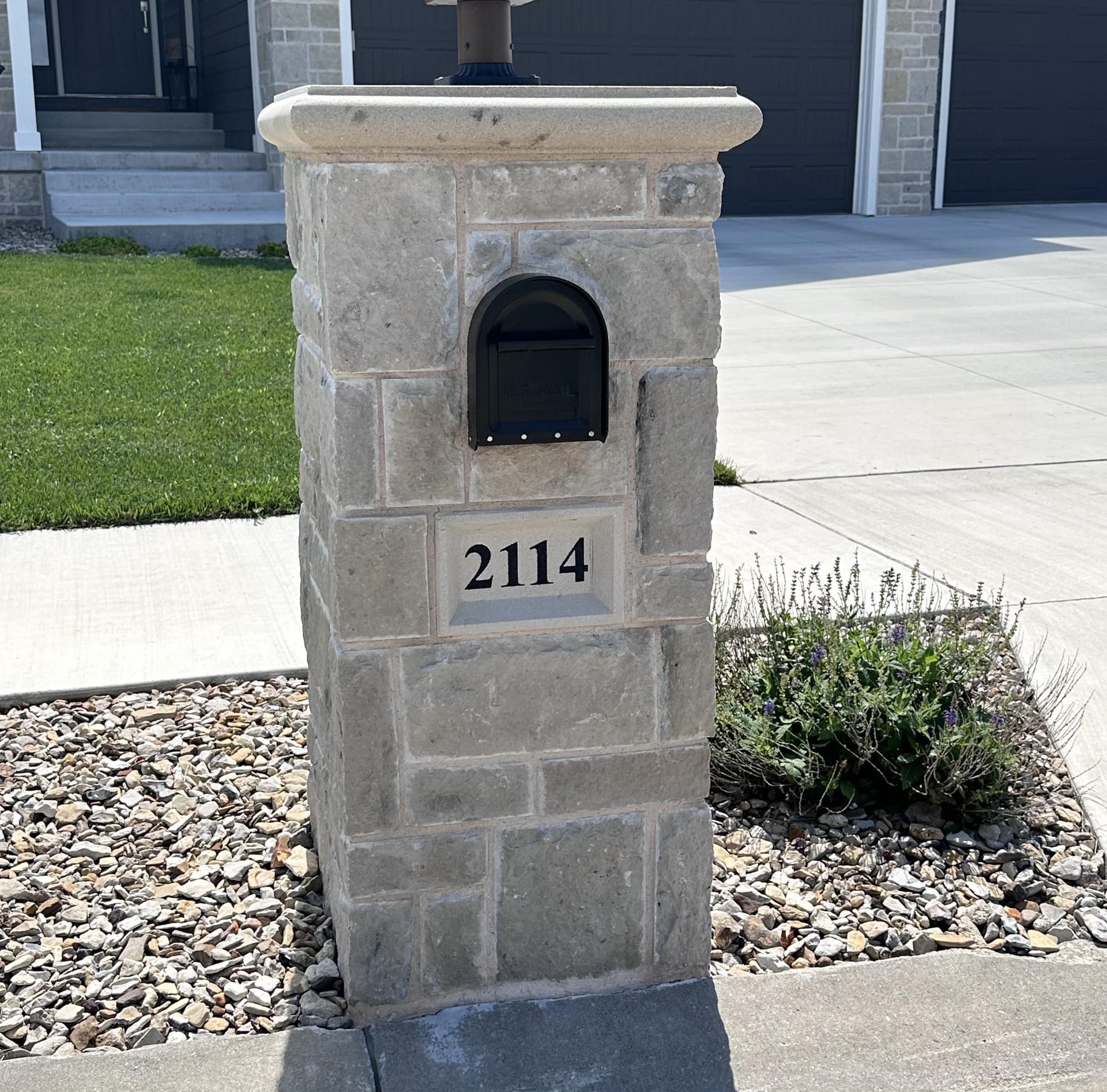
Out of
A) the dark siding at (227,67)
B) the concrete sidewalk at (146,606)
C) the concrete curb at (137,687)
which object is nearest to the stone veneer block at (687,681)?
the concrete curb at (137,687)

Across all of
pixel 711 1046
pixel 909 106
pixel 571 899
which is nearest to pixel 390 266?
pixel 571 899

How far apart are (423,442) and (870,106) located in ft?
54.1

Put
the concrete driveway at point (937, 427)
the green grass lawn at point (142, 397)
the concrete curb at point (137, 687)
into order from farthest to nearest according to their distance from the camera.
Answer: the green grass lawn at point (142, 397), the concrete driveway at point (937, 427), the concrete curb at point (137, 687)

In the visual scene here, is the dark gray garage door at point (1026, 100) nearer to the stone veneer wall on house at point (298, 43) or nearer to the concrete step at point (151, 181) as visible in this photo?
the stone veneer wall on house at point (298, 43)

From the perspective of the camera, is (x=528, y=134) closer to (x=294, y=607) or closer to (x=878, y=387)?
(x=294, y=607)

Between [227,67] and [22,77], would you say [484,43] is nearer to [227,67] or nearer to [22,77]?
[22,77]

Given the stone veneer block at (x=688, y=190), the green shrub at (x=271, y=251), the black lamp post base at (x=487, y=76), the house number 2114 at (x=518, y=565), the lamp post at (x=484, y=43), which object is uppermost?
the lamp post at (x=484, y=43)

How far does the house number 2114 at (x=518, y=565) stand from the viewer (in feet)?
8.58

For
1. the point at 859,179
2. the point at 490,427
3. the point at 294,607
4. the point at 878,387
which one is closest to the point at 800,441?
the point at 878,387

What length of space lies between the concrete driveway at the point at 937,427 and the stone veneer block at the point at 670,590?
144 cm

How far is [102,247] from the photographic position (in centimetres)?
1312

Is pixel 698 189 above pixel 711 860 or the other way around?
above

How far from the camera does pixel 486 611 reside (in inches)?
104

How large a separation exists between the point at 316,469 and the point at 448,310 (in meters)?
0.52
